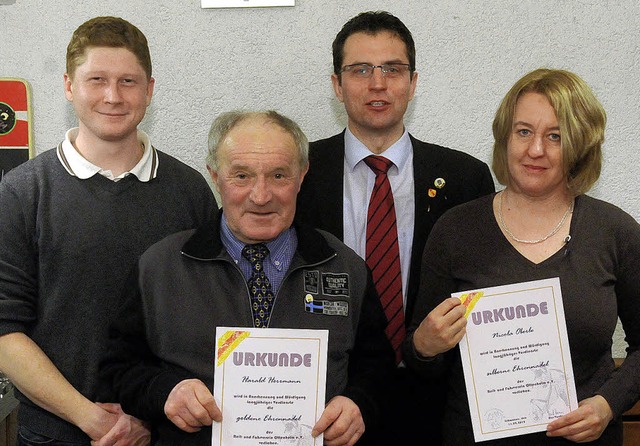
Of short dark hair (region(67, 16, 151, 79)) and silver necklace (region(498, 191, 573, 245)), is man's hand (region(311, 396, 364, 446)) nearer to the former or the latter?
silver necklace (region(498, 191, 573, 245))

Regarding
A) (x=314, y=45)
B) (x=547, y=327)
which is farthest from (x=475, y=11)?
(x=547, y=327)

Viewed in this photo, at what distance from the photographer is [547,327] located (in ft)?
7.04

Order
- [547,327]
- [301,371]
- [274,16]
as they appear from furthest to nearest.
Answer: [274,16] → [547,327] → [301,371]

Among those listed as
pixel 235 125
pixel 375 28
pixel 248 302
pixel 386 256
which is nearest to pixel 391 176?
pixel 386 256

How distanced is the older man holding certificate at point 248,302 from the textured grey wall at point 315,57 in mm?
1044

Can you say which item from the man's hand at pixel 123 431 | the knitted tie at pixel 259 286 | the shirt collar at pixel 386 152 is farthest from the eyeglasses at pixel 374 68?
the man's hand at pixel 123 431

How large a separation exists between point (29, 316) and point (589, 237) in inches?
64.6

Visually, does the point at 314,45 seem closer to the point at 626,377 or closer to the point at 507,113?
the point at 507,113

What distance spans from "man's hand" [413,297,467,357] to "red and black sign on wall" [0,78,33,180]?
180 cm

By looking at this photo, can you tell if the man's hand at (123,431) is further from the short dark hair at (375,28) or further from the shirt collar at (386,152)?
the short dark hair at (375,28)

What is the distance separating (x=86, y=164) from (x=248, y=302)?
0.73 m

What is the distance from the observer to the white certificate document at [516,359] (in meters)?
2.14

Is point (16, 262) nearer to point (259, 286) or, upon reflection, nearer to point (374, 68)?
point (259, 286)

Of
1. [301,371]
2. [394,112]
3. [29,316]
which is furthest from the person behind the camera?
[394,112]
